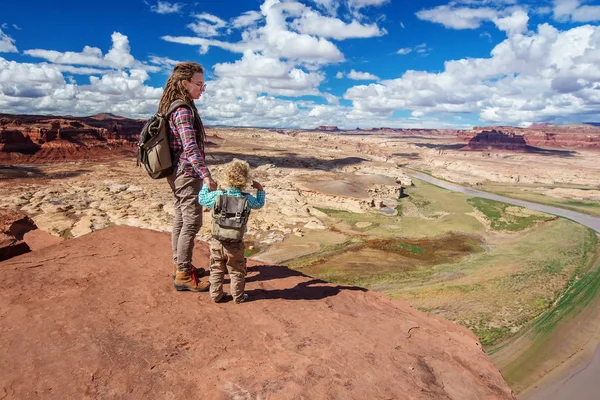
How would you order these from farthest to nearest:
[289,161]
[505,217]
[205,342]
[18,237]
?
[289,161] < [505,217] < [18,237] < [205,342]

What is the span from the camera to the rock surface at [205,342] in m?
2.95

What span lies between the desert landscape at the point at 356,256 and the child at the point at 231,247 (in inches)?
12.6

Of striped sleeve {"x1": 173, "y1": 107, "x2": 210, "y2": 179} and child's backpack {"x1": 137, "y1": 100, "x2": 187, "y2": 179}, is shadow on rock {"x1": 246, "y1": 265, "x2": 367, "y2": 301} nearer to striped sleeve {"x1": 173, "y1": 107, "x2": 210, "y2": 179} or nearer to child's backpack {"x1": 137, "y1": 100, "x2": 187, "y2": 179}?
striped sleeve {"x1": 173, "y1": 107, "x2": 210, "y2": 179}

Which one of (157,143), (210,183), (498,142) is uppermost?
(498,142)

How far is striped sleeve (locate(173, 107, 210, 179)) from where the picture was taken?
409 centimetres

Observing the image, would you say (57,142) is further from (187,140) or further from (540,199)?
(540,199)

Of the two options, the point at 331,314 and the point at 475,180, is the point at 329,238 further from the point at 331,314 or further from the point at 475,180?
the point at 475,180

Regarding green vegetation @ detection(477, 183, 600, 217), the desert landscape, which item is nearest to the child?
the desert landscape

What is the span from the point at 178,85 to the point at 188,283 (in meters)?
2.47

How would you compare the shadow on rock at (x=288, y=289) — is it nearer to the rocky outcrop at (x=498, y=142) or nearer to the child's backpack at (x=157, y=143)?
the child's backpack at (x=157, y=143)

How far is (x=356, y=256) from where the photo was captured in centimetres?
1920

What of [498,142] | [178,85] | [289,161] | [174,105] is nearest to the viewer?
[174,105]

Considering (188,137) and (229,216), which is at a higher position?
(188,137)

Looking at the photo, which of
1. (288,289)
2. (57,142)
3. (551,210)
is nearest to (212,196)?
(288,289)
